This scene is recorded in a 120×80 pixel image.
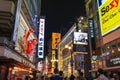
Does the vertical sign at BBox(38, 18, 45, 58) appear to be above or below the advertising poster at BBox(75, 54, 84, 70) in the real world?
above

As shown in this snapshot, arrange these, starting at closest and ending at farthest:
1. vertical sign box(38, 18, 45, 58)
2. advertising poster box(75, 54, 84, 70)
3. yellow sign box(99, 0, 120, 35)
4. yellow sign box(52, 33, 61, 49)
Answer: yellow sign box(99, 0, 120, 35), advertising poster box(75, 54, 84, 70), vertical sign box(38, 18, 45, 58), yellow sign box(52, 33, 61, 49)

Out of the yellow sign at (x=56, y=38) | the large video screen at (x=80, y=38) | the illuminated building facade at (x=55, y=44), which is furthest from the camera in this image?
the illuminated building facade at (x=55, y=44)

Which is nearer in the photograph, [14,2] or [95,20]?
[14,2]

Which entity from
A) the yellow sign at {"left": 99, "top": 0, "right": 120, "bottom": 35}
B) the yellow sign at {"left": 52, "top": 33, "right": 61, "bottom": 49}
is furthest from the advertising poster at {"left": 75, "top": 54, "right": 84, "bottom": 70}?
the yellow sign at {"left": 99, "top": 0, "right": 120, "bottom": 35}

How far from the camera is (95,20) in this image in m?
45.4

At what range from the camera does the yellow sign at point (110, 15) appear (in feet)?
27.7

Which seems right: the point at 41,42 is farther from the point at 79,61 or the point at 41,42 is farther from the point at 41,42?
the point at 79,61

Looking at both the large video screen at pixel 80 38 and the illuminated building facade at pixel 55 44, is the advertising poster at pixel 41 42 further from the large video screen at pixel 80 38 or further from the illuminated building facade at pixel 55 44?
the illuminated building facade at pixel 55 44

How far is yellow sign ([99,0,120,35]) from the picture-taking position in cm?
845

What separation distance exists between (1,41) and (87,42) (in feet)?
112

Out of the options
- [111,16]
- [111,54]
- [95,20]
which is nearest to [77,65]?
[95,20]

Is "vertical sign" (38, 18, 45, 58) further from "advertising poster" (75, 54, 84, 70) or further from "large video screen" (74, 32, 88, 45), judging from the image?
"large video screen" (74, 32, 88, 45)

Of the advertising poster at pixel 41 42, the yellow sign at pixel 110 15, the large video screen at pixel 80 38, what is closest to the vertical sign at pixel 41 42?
the advertising poster at pixel 41 42

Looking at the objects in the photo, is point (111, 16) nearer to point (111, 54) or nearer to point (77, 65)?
point (111, 54)
